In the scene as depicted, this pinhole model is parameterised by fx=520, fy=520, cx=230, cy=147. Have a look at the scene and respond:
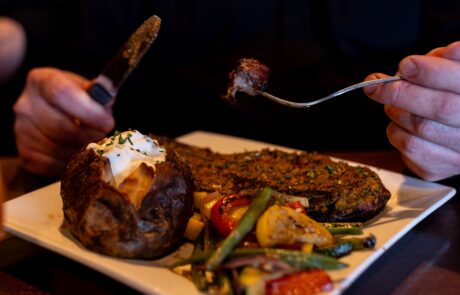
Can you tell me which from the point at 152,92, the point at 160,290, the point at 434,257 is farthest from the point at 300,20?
the point at 160,290

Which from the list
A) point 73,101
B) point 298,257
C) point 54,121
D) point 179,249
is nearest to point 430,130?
point 298,257

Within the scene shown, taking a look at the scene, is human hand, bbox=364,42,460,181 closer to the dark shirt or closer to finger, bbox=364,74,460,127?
finger, bbox=364,74,460,127

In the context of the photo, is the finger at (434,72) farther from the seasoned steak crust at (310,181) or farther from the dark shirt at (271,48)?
the dark shirt at (271,48)

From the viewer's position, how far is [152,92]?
13.4 ft

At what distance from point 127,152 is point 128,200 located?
0.21 meters

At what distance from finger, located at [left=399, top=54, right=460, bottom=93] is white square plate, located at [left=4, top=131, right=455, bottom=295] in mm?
489

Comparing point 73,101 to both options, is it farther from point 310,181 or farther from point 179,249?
point 310,181

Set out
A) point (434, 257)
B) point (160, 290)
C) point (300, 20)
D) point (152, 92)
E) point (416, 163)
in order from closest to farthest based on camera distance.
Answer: point (160, 290) → point (434, 257) → point (416, 163) → point (300, 20) → point (152, 92)

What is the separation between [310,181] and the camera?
2.11 metres

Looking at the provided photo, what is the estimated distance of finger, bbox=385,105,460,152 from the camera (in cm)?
211

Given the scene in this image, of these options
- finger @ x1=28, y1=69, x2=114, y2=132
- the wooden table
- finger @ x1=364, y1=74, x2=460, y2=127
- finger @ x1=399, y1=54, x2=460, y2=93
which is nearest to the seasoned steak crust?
the wooden table

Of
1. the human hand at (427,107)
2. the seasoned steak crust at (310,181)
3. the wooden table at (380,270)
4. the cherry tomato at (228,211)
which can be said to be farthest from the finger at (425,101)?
the cherry tomato at (228,211)

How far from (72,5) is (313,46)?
5.96 feet

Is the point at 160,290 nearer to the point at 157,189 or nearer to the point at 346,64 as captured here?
the point at 157,189
